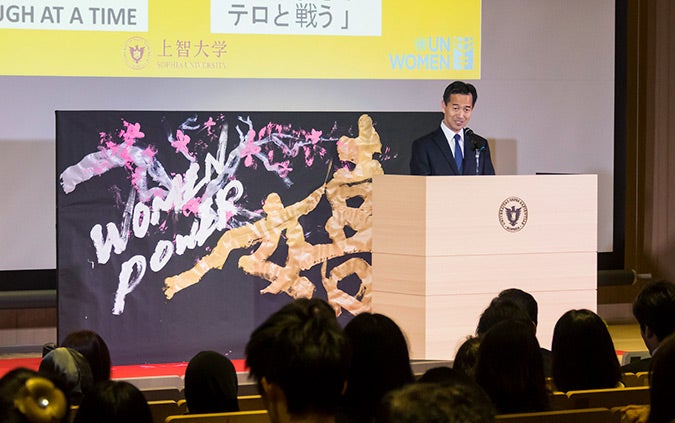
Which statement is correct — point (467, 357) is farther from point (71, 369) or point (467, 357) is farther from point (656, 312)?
point (71, 369)

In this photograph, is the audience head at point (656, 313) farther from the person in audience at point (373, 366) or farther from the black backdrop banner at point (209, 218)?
the black backdrop banner at point (209, 218)

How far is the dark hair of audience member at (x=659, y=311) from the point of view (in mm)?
3205

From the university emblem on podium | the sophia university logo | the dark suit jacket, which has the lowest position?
the university emblem on podium

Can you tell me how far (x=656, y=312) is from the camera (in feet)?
10.5

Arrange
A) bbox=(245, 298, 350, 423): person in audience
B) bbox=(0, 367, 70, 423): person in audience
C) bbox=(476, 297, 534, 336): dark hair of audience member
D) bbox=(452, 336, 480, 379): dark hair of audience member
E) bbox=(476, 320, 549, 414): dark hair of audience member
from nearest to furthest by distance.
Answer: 1. bbox=(245, 298, 350, 423): person in audience
2. bbox=(0, 367, 70, 423): person in audience
3. bbox=(476, 320, 549, 414): dark hair of audience member
4. bbox=(452, 336, 480, 379): dark hair of audience member
5. bbox=(476, 297, 534, 336): dark hair of audience member

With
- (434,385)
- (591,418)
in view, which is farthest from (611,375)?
(434,385)

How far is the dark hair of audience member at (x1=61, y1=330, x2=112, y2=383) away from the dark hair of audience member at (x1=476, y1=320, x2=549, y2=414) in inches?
49.3

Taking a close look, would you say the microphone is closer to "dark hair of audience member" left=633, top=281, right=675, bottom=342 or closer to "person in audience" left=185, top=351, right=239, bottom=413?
"dark hair of audience member" left=633, top=281, right=675, bottom=342

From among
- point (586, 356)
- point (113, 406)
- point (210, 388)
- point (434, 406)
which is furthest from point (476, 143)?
point (434, 406)

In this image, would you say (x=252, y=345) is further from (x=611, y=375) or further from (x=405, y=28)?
(x=405, y=28)

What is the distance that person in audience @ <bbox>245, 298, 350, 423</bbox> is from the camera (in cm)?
173

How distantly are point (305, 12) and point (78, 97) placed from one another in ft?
4.65

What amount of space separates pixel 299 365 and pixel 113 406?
0.58m

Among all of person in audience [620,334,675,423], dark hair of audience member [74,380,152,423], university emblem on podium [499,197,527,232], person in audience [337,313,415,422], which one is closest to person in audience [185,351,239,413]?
person in audience [337,313,415,422]
